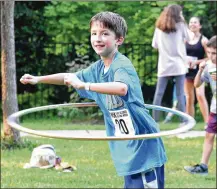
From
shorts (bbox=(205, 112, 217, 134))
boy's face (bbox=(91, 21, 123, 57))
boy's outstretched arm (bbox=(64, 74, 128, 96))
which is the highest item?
boy's face (bbox=(91, 21, 123, 57))

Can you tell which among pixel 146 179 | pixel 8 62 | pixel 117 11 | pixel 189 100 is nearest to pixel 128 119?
pixel 146 179

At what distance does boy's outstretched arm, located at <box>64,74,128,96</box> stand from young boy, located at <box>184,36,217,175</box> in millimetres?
3201

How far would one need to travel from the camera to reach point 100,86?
416cm

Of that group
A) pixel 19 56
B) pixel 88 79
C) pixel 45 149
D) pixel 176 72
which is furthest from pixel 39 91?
pixel 88 79

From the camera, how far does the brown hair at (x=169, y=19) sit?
33.5 ft

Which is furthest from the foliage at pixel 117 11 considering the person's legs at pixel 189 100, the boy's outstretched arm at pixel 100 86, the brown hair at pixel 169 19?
the boy's outstretched arm at pixel 100 86

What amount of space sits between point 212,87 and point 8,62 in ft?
9.62

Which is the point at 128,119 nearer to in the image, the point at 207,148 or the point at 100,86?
the point at 100,86

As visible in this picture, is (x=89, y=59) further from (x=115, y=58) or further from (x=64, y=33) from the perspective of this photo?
(x=115, y=58)

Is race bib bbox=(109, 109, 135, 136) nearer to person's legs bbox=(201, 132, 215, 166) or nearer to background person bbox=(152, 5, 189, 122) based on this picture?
person's legs bbox=(201, 132, 215, 166)

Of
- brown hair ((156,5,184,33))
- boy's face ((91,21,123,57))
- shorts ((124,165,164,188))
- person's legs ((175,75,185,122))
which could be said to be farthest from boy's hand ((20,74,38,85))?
person's legs ((175,75,185,122))

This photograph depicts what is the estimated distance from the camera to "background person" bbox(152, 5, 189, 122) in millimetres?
10312

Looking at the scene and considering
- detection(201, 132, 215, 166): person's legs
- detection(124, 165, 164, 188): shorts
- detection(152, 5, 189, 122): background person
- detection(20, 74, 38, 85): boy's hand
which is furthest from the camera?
detection(152, 5, 189, 122): background person

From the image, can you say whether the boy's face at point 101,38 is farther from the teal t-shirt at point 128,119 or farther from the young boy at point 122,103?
the teal t-shirt at point 128,119
